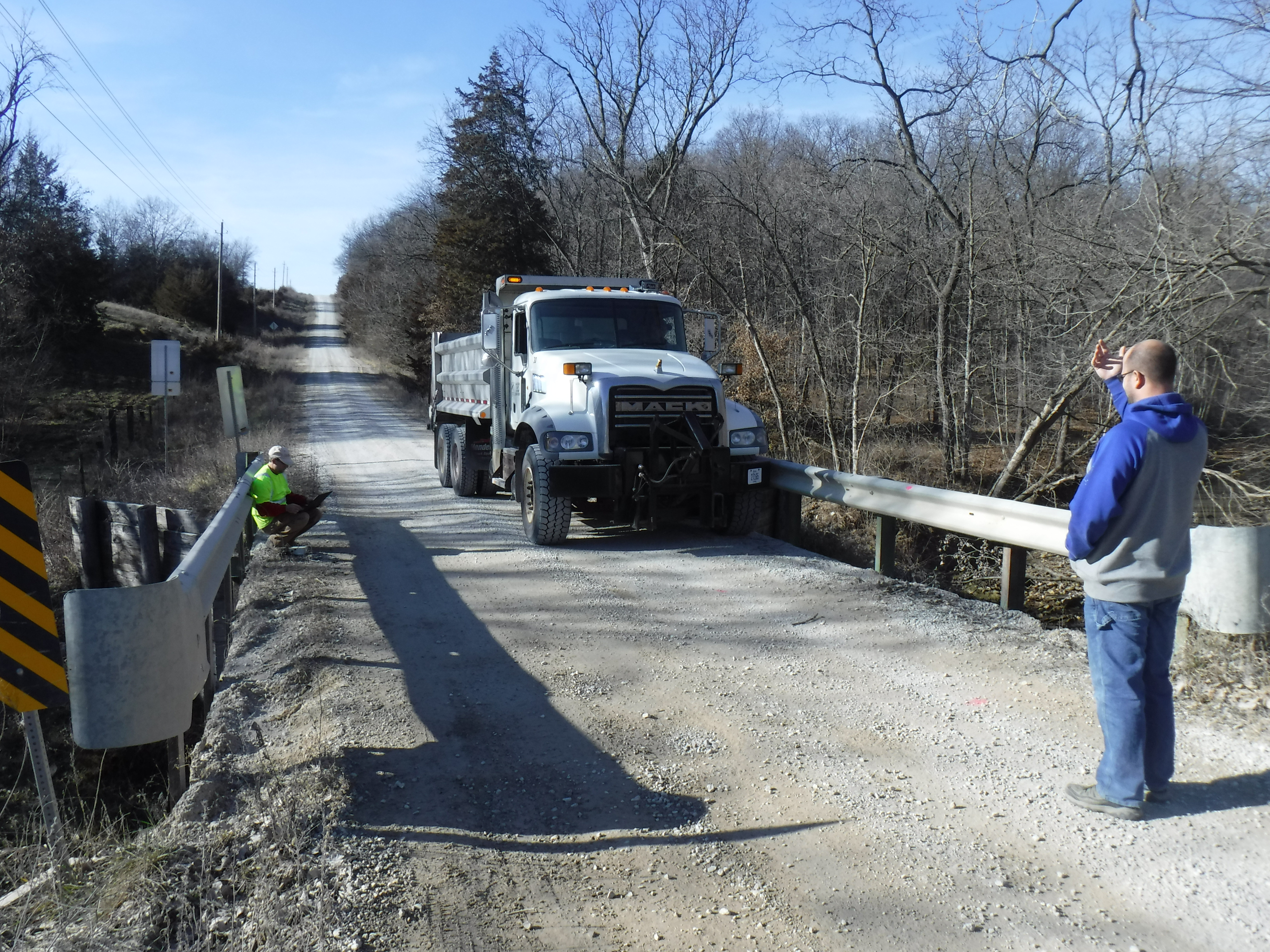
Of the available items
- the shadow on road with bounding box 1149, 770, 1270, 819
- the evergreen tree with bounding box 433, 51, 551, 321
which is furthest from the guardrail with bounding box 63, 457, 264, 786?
the evergreen tree with bounding box 433, 51, 551, 321

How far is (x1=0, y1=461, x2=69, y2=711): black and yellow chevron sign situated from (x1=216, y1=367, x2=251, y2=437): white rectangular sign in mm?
9167

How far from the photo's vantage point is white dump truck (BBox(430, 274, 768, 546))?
9.09 meters

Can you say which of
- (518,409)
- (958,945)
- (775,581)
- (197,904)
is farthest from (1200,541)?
(518,409)

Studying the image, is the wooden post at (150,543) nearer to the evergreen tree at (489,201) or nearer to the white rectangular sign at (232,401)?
the white rectangular sign at (232,401)

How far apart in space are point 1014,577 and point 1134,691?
144 inches

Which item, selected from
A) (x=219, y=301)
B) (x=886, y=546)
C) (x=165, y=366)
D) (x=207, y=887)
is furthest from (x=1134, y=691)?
(x=219, y=301)

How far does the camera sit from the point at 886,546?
8.50 m

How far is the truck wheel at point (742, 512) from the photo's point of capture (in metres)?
9.70

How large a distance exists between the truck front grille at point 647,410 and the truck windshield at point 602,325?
136cm

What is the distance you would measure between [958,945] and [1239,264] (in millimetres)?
8538

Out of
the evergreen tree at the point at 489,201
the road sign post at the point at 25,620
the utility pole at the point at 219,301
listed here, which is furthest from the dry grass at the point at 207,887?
the utility pole at the point at 219,301

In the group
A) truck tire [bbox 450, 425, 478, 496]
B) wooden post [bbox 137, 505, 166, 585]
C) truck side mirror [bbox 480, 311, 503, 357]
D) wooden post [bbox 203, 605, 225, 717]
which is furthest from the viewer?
truck tire [bbox 450, 425, 478, 496]

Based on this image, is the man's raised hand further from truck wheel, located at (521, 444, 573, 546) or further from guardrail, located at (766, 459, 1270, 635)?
Answer: truck wheel, located at (521, 444, 573, 546)

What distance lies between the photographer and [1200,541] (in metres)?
4.95
